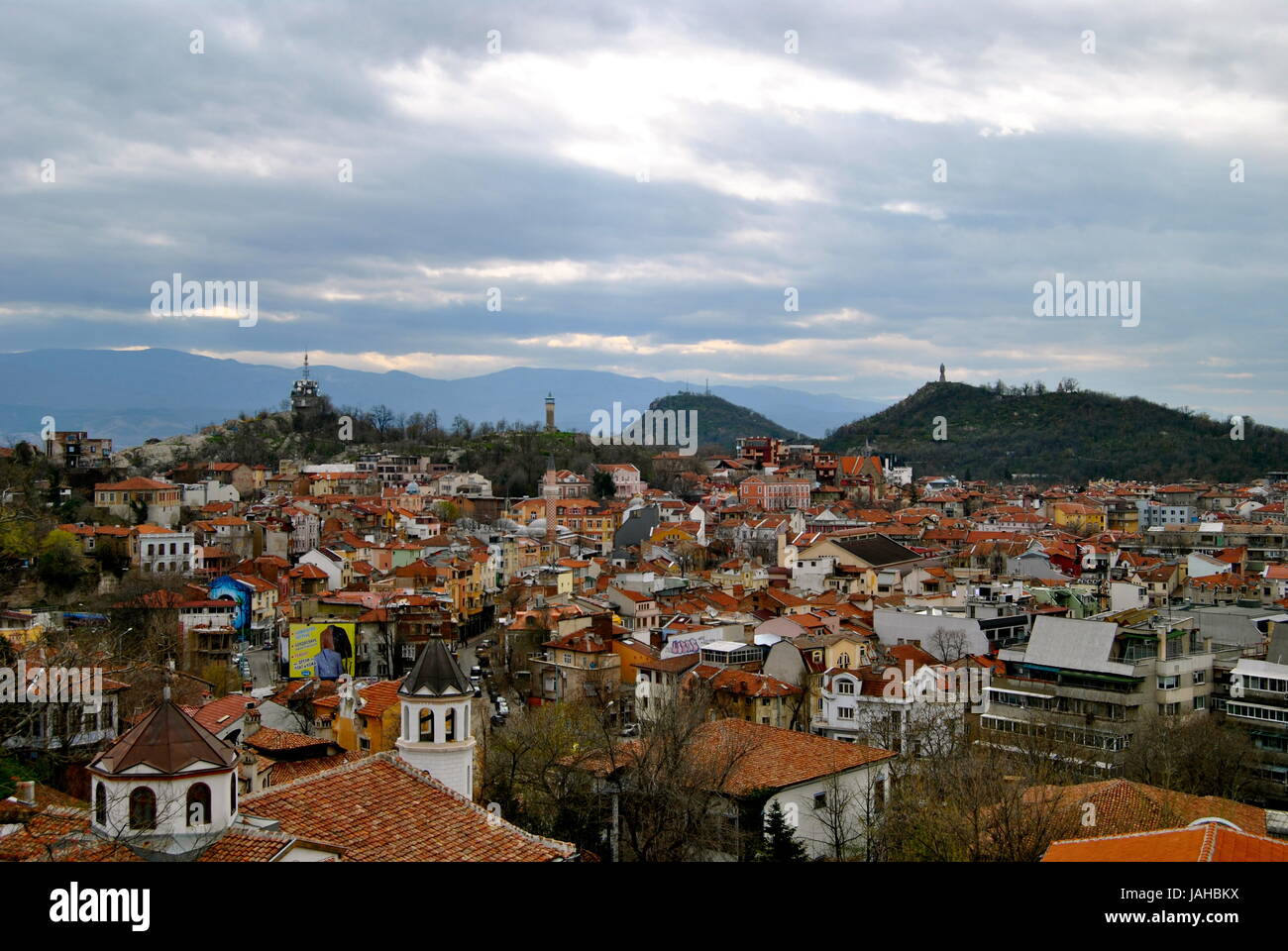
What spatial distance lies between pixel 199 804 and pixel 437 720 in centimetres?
300

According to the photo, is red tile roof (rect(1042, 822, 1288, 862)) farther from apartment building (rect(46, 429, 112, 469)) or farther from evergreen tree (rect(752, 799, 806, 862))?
apartment building (rect(46, 429, 112, 469))

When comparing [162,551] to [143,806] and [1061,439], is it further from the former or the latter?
[1061,439]

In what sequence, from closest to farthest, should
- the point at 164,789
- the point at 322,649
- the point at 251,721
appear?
1. the point at 164,789
2. the point at 251,721
3. the point at 322,649

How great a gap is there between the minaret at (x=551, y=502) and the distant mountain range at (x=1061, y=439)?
36.1m

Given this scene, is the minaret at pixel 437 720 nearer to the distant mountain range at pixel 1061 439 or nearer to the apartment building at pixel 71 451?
the apartment building at pixel 71 451

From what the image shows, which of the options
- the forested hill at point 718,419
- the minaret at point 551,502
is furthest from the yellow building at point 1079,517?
the forested hill at point 718,419

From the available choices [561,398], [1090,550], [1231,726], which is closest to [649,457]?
[1090,550]

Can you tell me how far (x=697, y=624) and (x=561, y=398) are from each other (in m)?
115

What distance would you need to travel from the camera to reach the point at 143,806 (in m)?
6.13

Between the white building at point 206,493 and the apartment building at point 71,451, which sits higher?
the apartment building at point 71,451

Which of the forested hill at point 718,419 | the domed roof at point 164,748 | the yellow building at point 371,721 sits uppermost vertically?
the forested hill at point 718,419

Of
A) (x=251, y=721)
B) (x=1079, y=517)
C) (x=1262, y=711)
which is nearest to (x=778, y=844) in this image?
(x=251, y=721)

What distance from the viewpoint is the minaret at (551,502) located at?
42381 mm
